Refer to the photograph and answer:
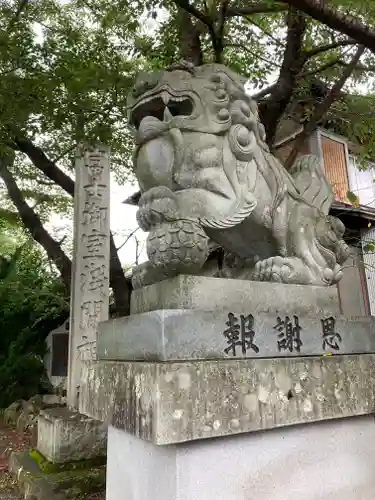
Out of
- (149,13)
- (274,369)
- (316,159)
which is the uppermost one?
(149,13)

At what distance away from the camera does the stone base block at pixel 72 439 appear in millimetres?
3961

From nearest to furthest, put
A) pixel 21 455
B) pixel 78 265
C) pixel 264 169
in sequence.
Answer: pixel 264 169 → pixel 21 455 → pixel 78 265

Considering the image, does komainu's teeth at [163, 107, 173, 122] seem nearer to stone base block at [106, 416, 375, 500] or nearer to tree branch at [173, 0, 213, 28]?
stone base block at [106, 416, 375, 500]

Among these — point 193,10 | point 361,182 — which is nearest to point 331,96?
point 193,10

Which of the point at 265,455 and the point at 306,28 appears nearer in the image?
the point at 265,455

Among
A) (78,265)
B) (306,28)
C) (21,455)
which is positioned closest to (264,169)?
(78,265)

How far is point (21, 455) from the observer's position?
4508mm

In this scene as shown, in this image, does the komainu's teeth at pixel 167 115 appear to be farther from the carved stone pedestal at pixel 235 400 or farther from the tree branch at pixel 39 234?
the tree branch at pixel 39 234

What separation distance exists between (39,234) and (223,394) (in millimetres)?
5383

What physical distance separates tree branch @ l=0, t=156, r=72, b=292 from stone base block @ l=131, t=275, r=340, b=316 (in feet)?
14.1

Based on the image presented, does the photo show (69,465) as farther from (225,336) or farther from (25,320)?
(25,320)

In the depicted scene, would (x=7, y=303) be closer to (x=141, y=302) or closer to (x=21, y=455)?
(x=21, y=455)

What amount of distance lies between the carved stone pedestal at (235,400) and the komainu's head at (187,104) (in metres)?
0.81

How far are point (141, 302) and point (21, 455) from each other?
3.64 meters
